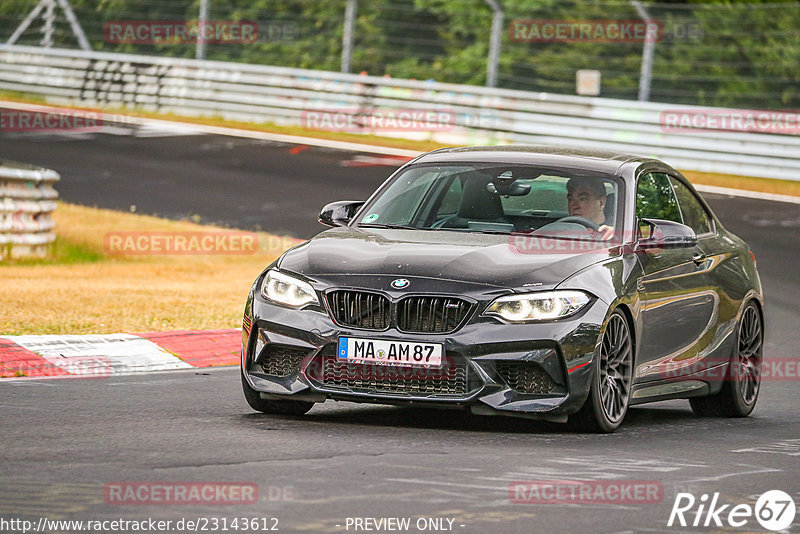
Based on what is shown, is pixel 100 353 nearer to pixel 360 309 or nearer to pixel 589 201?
pixel 360 309

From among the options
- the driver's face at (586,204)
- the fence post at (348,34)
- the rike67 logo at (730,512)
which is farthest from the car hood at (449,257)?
the fence post at (348,34)

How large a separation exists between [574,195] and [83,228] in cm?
1111

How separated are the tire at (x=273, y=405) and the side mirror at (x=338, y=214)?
132 centimetres

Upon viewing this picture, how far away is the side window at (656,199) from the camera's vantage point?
9.56 m

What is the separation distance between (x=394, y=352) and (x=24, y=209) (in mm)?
9551

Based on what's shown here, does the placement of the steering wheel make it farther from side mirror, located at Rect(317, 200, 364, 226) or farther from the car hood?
side mirror, located at Rect(317, 200, 364, 226)

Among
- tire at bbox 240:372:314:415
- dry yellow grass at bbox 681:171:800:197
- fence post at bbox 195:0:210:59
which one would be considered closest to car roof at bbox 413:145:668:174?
tire at bbox 240:372:314:415

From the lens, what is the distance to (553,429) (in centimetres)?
855

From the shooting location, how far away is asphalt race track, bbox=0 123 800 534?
6.17m

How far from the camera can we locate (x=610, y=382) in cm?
Result: 847

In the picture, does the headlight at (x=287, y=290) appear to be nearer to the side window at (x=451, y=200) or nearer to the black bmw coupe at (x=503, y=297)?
the black bmw coupe at (x=503, y=297)

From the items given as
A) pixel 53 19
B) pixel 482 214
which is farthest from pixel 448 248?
pixel 53 19

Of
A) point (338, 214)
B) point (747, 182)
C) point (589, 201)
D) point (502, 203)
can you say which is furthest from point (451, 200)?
point (747, 182)

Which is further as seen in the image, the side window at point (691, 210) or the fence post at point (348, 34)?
the fence post at point (348, 34)
